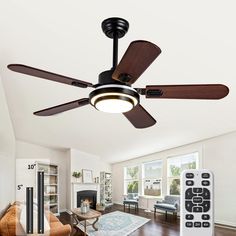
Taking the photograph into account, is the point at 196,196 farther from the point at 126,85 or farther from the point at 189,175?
the point at 126,85

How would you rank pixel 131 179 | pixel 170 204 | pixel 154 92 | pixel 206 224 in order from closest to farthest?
1. pixel 206 224
2. pixel 154 92
3. pixel 170 204
4. pixel 131 179

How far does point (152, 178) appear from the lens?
8094 millimetres

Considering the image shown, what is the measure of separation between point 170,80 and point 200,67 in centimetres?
40

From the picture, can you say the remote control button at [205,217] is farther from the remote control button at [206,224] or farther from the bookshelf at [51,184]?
the bookshelf at [51,184]

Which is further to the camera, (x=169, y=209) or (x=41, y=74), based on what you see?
(x=169, y=209)

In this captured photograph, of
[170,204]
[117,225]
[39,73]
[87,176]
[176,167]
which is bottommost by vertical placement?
[117,225]

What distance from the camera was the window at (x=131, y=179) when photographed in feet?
28.9

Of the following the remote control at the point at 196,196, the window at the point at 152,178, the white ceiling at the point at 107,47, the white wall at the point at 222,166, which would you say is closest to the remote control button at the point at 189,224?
the remote control at the point at 196,196

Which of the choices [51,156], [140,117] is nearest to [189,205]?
[140,117]

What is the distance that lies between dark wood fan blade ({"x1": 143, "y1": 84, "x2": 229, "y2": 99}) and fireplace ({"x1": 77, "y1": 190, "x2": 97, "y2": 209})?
637 cm

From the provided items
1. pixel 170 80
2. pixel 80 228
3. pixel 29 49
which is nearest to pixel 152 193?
pixel 80 228

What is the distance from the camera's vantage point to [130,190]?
29.6 ft

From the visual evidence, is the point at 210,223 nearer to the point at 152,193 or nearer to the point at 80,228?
the point at 80,228

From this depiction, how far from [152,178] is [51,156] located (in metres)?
3.37
